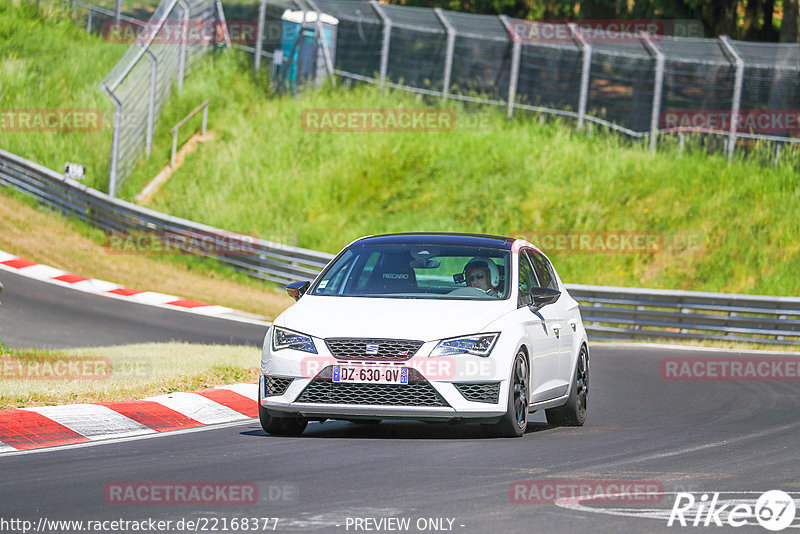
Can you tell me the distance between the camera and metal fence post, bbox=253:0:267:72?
115 feet

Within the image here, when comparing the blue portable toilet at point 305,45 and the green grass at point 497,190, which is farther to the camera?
the blue portable toilet at point 305,45

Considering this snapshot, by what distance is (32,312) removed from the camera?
69.7ft

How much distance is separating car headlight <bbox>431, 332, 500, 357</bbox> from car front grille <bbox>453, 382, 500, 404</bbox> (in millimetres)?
223

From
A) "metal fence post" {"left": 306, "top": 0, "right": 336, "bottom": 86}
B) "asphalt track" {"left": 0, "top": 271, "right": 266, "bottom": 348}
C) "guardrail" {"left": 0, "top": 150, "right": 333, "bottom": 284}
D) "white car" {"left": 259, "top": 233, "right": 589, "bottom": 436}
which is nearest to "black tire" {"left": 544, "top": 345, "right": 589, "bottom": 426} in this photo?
"white car" {"left": 259, "top": 233, "right": 589, "bottom": 436}

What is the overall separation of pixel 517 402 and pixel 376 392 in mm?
1163

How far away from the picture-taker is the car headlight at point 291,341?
9445 millimetres

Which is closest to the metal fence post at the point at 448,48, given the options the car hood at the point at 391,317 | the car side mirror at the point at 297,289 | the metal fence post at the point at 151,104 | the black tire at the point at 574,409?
the metal fence post at the point at 151,104

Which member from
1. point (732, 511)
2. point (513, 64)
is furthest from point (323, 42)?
point (732, 511)

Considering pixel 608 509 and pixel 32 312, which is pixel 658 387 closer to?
pixel 608 509

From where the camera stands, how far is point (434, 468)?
8102mm

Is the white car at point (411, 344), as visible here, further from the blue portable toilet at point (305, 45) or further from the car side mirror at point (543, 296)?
the blue portable toilet at point (305, 45)

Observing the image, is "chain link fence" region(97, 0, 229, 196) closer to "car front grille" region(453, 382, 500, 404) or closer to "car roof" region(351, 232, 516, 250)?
"car roof" region(351, 232, 516, 250)

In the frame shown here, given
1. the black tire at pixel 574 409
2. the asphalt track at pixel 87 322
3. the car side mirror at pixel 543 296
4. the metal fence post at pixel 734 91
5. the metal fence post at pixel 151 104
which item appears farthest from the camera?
the metal fence post at pixel 151 104

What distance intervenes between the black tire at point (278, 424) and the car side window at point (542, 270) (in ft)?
8.75
